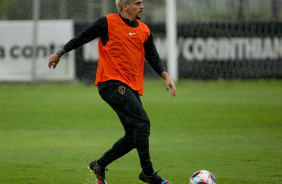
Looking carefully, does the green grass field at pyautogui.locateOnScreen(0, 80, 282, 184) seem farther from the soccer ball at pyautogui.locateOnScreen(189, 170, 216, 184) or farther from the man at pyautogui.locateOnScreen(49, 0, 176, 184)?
the man at pyautogui.locateOnScreen(49, 0, 176, 184)

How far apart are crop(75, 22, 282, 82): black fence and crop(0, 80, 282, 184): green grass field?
252cm

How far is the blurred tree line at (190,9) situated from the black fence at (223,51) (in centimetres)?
77

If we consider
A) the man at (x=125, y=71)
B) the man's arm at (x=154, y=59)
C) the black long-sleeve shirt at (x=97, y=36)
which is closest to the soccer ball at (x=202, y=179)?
the man at (x=125, y=71)

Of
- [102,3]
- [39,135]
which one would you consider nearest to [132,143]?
[39,135]

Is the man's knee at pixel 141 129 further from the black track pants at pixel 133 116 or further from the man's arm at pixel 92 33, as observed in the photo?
the man's arm at pixel 92 33

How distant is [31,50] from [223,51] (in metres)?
6.86

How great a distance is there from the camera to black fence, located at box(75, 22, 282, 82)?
2075cm

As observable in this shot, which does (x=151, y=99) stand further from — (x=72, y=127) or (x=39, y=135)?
(x=39, y=135)

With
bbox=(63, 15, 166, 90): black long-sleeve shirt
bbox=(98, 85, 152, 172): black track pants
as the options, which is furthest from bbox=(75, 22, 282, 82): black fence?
bbox=(98, 85, 152, 172): black track pants

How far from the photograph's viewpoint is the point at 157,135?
1009 centimetres

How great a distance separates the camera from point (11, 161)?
304 inches

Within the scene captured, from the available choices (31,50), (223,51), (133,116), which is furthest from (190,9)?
(133,116)

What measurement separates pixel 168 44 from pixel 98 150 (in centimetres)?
1217

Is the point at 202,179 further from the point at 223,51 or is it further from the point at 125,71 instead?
the point at 223,51
